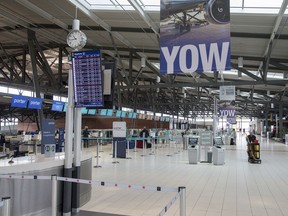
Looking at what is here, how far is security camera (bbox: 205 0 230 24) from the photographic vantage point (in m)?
3.60

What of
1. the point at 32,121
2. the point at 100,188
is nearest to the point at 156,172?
the point at 100,188

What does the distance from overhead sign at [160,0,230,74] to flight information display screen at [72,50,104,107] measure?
139 centimetres

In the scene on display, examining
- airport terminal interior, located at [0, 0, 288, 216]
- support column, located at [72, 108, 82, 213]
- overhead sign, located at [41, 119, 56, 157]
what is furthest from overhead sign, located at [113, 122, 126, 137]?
support column, located at [72, 108, 82, 213]

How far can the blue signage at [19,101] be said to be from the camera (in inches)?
536

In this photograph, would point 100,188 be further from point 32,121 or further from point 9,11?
point 32,121

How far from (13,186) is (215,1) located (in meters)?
3.68

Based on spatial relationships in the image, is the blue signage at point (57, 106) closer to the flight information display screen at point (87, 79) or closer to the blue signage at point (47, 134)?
the blue signage at point (47, 134)

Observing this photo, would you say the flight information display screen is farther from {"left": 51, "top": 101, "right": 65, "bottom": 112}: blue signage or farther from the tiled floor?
{"left": 51, "top": 101, "right": 65, "bottom": 112}: blue signage

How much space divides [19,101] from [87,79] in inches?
392

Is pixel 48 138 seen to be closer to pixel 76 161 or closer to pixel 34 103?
pixel 76 161

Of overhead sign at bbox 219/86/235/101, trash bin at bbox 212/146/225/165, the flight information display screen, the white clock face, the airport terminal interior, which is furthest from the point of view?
overhead sign at bbox 219/86/235/101

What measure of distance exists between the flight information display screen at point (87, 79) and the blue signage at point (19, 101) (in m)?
9.64

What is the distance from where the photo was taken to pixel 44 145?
19.4 feet

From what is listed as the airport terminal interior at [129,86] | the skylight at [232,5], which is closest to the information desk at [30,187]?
the airport terminal interior at [129,86]
